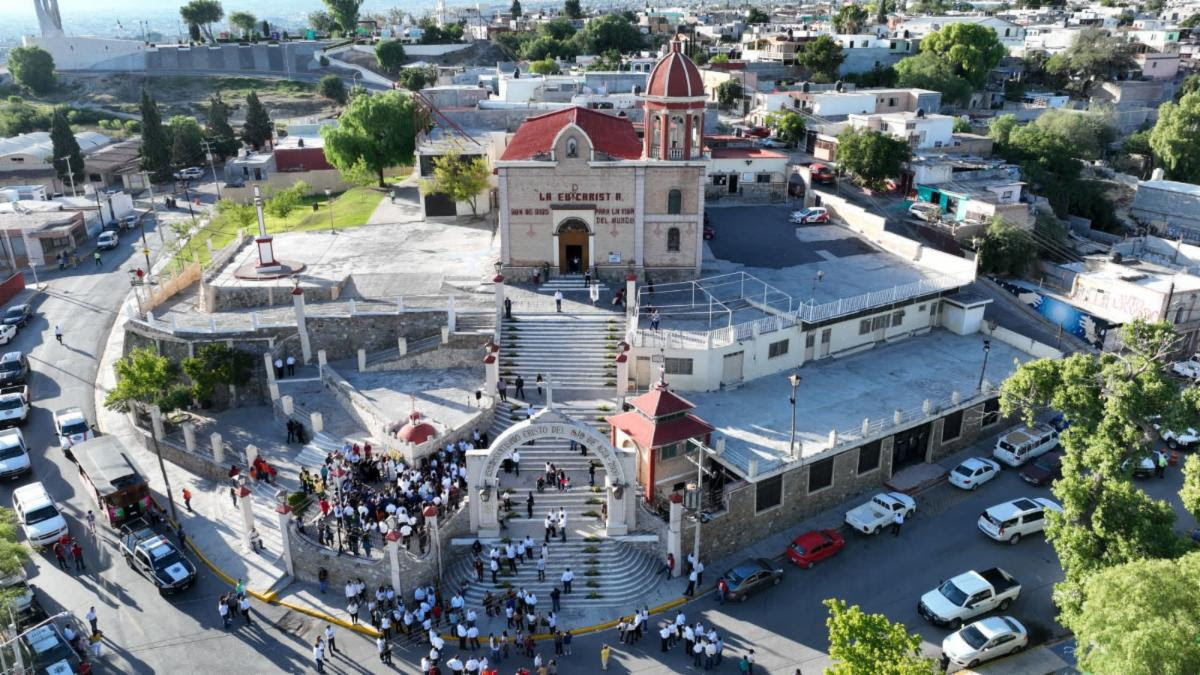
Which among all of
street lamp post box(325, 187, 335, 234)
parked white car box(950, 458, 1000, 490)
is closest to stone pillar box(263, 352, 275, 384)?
street lamp post box(325, 187, 335, 234)

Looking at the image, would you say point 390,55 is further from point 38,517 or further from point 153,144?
point 38,517

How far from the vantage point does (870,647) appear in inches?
693

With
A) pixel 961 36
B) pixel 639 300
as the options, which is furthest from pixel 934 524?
pixel 961 36

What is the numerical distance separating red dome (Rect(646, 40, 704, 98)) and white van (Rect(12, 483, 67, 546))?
30.1 m

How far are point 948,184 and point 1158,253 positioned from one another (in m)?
14.4

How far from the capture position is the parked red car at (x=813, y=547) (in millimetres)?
28047

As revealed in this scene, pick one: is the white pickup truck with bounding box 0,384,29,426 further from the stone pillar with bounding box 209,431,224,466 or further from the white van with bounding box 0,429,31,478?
the stone pillar with bounding box 209,431,224,466

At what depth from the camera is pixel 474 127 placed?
65.6 m

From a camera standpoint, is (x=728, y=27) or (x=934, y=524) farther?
(x=728, y=27)

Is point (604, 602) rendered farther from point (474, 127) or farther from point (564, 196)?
point (474, 127)

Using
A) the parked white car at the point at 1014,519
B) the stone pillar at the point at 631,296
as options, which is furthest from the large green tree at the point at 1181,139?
the stone pillar at the point at 631,296

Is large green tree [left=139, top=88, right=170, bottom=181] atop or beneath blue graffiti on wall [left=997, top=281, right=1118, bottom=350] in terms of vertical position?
atop

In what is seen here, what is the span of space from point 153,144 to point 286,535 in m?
63.2

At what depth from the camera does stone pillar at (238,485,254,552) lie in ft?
93.2
